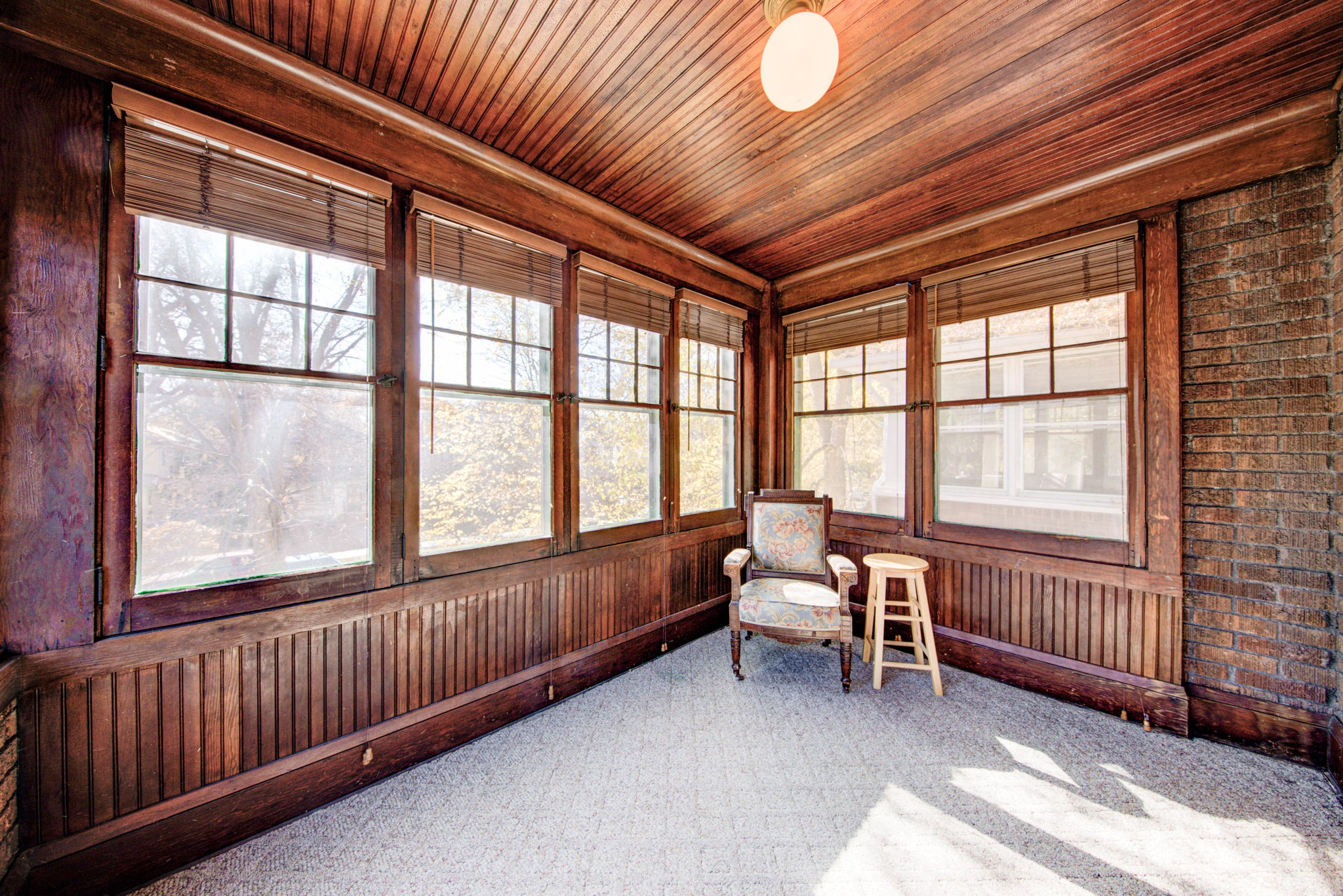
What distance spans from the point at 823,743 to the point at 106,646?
2.77 metres

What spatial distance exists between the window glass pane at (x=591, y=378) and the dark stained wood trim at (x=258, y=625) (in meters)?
0.98

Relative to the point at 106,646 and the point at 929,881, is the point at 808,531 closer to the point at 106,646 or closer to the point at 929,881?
the point at 929,881

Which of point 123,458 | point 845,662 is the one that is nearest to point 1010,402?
point 845,662

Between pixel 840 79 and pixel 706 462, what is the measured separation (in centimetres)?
245

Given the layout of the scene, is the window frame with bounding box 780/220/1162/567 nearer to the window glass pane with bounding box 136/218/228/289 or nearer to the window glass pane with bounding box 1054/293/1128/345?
the window glass pane with bounding box 1054/293/1128/345

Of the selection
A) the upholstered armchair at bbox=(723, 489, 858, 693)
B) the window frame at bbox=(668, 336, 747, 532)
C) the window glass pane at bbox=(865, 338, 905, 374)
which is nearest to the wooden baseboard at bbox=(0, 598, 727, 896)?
the upholstered armchair at bbox=(723, 489, 858, 693)

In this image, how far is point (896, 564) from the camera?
9.27 ft

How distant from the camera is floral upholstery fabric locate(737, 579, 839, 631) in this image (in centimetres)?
271

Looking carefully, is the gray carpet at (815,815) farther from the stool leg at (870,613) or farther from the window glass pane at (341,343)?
the window glass pane at (341,343)

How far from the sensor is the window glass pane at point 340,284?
1917 millimetres

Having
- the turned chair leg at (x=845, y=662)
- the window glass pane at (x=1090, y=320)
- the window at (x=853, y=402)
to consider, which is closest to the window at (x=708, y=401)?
the window at (x=853, y=402)

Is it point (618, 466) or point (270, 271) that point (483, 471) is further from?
point (270, 271)

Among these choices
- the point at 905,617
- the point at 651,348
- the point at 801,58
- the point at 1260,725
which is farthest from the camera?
the point at 651,348

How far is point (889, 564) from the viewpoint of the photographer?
281cm
